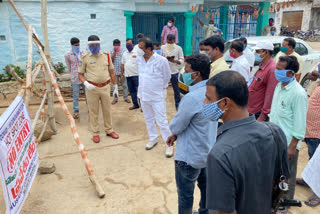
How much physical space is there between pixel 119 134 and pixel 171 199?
235cm

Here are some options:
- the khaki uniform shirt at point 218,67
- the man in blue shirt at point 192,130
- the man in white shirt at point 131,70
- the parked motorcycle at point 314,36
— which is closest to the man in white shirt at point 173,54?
the man in white shirt at point 131,70

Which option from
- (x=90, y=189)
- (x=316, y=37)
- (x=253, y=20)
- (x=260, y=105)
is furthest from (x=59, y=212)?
(x=316, y=37)

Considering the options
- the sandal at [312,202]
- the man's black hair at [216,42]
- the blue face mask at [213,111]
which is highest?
the man's black hair at [216,42]

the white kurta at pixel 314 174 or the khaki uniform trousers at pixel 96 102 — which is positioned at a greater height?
the white kurta at pixel 314 174

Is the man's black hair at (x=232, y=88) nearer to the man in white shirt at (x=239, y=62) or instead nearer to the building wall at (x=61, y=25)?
the man in white shirt at (x=239, y=62)

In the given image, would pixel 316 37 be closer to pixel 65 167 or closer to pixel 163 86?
pixel 163 86

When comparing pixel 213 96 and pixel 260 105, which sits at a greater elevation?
pixel 213 96

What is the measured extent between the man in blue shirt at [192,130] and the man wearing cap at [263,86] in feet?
4.12

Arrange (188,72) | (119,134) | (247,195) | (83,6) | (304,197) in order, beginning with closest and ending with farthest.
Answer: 1. (247,195)
2. (188,72)
3. (304,197)
4. (119,134)
5. (83,6)

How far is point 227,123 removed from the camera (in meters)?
1.37

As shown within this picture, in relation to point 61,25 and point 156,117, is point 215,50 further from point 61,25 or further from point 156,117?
point 61,25

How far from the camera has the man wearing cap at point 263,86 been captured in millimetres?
3240

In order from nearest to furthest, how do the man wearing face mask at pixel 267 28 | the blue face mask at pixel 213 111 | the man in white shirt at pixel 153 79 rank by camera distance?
the blue face mask at pixel 213 111 < the man in white shirt at pixel 153 79 < the man wearing face mask at pixel 267 28

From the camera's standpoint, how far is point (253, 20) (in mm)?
11562
